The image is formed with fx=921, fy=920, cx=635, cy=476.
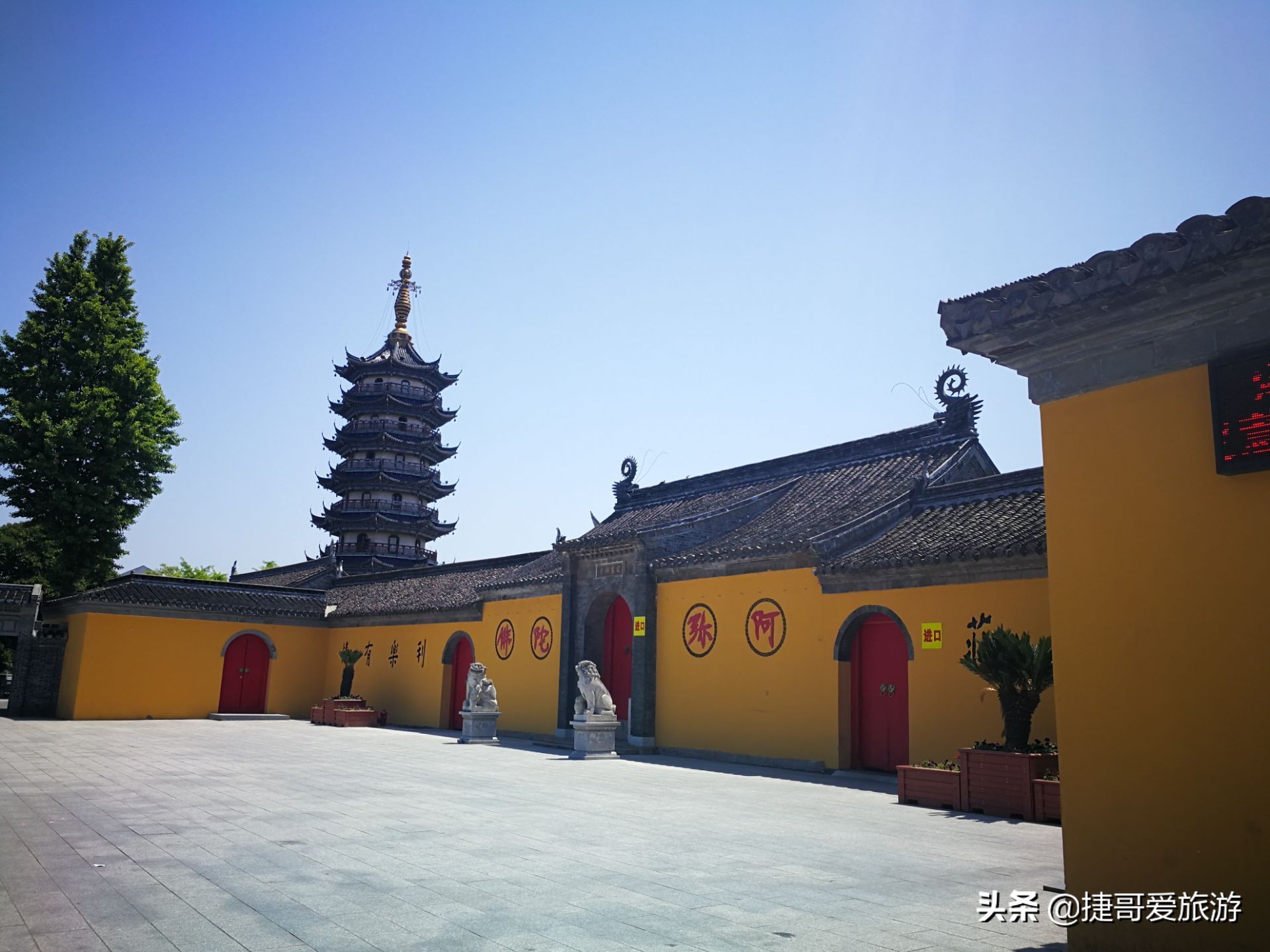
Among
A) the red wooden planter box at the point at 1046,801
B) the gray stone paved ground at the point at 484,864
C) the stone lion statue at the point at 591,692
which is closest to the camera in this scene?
the gray stone paved ground at the point at 484,864

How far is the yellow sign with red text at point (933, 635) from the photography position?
11820mm

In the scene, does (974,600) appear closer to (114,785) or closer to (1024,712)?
(1024,712)

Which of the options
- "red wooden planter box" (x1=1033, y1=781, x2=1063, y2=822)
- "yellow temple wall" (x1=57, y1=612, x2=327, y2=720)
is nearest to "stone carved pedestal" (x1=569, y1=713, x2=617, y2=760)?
"red wooden planter box" (x1=1033, y1=781, x2=1063, y2=822)

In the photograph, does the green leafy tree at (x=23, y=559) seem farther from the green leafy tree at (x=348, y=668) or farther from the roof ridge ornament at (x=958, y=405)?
the roof ridge ornament at (x=958, y=405)

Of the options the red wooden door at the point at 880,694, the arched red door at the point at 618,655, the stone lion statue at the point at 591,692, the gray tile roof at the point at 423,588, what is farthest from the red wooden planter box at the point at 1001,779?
the gray tile roof at the point at 423,588

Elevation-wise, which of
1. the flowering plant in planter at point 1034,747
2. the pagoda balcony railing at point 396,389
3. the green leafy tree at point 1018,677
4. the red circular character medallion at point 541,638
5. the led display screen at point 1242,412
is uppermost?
the pagoda balcony railing at point 396,389

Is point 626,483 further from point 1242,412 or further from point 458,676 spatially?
point 1242,412

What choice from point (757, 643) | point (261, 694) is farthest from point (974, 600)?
point (261, 694)

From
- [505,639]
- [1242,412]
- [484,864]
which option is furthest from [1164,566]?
[505,639]

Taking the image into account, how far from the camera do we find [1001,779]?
29.5 feet

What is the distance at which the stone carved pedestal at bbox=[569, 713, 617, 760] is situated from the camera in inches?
597

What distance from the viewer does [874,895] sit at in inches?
215

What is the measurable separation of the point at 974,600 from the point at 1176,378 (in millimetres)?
7513

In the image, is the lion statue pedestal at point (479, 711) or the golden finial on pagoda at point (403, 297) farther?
the golden finial on pagoda at point (403, 297)
